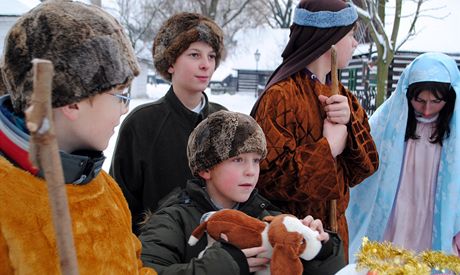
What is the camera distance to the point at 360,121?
2.19m

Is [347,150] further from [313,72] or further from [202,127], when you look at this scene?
[202,127]

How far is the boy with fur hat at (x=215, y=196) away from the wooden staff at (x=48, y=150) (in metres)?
0.81

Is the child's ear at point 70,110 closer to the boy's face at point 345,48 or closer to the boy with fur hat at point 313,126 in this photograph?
the boy with fur hat at point 313,126

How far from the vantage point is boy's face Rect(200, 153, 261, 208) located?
1.74 metres

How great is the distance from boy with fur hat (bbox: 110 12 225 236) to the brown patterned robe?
455 millimetres

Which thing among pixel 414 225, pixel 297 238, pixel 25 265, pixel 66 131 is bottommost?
pixel 414 225

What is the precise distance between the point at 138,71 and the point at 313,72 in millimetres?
1131

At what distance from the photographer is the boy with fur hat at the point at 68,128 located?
100 centimetres

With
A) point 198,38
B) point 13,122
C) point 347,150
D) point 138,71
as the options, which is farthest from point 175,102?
point 13,122

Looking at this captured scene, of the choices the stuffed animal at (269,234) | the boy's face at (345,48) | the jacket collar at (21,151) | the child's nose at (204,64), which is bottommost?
the stuffed animal at (269,234)

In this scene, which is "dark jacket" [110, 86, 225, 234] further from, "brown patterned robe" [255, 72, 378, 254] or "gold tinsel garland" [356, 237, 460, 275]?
"gold tinsel garland" [356, 237, 460, 275]

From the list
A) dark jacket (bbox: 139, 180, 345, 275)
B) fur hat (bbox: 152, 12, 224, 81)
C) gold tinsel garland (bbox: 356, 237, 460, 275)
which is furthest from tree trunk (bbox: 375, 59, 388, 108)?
gold tinsel garland (bbox: 356, 237, 460, 275)

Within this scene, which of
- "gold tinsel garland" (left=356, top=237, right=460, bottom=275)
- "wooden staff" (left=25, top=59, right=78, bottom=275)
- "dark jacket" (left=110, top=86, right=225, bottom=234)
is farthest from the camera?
"dark jacket" (left=110, top=86, right=225, bottom=234)

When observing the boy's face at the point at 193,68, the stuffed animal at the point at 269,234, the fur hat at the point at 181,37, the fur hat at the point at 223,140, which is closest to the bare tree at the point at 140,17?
the fur hat at the point at 181,37
